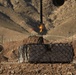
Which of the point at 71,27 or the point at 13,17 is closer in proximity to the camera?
the point at 71,27

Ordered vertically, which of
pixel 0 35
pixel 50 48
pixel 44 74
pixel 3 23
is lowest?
pixel 44 74

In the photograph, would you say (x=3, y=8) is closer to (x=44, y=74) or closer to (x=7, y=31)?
(x=7, y=31)

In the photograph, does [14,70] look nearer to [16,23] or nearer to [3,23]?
[3,23]

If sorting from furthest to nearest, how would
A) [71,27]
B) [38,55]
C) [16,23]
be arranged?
1. [16,23]
2. [71,27]
3. [38,55]

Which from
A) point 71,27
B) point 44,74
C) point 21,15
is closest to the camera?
point 44,74

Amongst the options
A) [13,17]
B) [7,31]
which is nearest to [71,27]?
[7,31]

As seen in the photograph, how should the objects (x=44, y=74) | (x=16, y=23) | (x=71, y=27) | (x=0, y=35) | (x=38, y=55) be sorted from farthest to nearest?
(x=16, y=23), (x=71, y=27), (x=0, y=35), (x=38, y=55), (x=44, y=74)

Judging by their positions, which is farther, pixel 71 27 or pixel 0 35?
pixel 71 27

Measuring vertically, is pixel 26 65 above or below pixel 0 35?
below

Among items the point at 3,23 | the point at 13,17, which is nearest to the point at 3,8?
the point at 13,17
